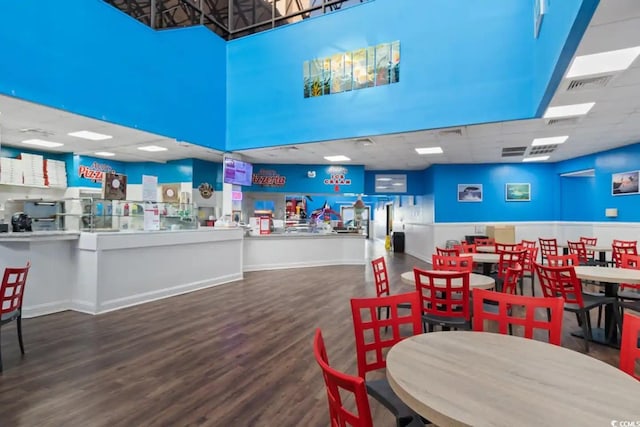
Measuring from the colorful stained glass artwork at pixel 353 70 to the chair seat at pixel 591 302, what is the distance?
492 cm

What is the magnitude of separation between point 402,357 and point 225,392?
1800mm

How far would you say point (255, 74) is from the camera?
8.40 m

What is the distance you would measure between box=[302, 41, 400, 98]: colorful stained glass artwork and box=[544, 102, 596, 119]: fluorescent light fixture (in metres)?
2.73

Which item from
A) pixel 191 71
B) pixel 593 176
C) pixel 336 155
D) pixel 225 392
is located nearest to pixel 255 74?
pixel 191 71

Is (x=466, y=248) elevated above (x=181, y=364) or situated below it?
above

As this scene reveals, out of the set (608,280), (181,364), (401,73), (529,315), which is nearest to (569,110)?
(401,73)

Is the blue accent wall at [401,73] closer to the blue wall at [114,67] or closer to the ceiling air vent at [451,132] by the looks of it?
the ceiling air vent at [451,132]

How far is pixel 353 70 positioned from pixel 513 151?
4417 millimetres

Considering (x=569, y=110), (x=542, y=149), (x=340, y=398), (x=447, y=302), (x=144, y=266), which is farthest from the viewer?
(x=542, y=149)

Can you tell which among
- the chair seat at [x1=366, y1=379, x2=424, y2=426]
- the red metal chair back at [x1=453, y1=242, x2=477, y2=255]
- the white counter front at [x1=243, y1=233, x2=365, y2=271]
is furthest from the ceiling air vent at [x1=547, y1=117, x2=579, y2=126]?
the chair seat at [x1=366, y1=379, x2=424, y2=426]

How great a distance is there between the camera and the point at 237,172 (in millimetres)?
8938

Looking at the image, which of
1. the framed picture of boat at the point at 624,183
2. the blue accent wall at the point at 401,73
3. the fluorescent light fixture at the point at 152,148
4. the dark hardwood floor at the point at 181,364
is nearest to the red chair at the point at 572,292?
the dark hardwood floor at the point at 181,364

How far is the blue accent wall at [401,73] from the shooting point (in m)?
5.89

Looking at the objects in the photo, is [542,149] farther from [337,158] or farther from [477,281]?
[477,281]
